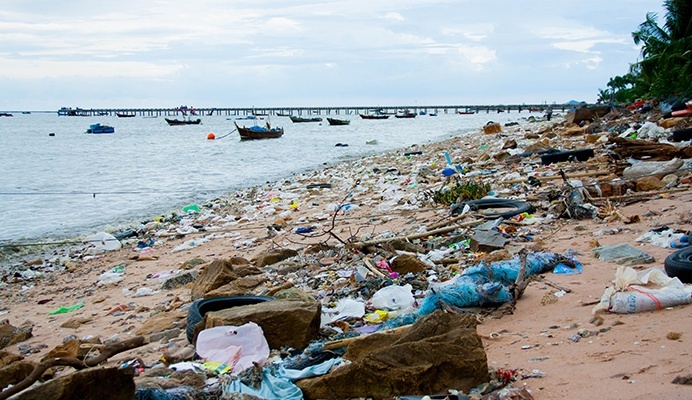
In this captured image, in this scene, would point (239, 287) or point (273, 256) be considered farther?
point (273, 256)

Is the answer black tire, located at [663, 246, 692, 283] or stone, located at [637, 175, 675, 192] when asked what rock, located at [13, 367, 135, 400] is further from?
stone, located at [637, 175, 675, 192]

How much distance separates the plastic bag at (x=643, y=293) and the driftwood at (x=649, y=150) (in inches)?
235

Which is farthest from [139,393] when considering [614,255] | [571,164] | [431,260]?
[571,164]

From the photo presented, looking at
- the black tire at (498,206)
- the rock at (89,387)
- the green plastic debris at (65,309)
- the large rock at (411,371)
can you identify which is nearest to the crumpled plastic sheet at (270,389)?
the large rock at (411,371)

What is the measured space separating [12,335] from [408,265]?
3426 millimetres

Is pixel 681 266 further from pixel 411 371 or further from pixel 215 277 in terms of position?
pixel 215 277

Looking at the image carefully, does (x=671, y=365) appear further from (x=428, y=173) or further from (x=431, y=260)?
(x=428, y=173)

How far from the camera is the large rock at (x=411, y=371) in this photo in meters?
2.94

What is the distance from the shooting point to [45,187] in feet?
67.3

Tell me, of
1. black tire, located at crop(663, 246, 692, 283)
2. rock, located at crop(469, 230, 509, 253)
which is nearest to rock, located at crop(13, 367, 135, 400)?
black tire, located at crop(663, 246, 692, 283)

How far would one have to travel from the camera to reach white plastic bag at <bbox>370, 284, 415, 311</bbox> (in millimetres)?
4512

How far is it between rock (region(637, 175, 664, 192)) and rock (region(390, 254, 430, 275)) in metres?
3.57

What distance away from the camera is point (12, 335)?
17.5 ft

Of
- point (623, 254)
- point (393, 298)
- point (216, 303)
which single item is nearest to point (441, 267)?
point (393, 298)
